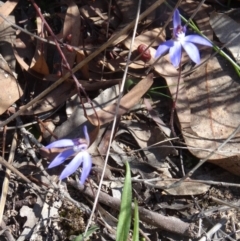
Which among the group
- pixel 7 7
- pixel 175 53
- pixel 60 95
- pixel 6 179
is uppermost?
pixel 7 7

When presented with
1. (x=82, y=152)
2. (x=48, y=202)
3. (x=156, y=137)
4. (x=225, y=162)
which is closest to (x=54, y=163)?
(x=82, y=152)

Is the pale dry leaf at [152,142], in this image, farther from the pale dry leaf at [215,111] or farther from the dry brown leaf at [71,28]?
the dry brown leaf at [71,28]

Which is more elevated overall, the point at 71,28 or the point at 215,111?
the point at 71,28

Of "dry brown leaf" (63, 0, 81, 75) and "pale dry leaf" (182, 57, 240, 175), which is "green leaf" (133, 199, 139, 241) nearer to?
"pale dry leaf" (182, 57, 240, 175)

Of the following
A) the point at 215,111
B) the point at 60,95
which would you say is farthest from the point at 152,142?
the point at 60,95

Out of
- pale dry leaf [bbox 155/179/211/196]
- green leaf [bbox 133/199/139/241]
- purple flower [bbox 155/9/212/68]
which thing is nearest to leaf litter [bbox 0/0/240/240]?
pale dry leaf [bbox 155/179/211/196]

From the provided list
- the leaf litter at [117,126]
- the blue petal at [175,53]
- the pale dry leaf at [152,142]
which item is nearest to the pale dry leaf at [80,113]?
the leaf litter at [117,126]

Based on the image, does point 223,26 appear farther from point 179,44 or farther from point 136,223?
point 136,223
